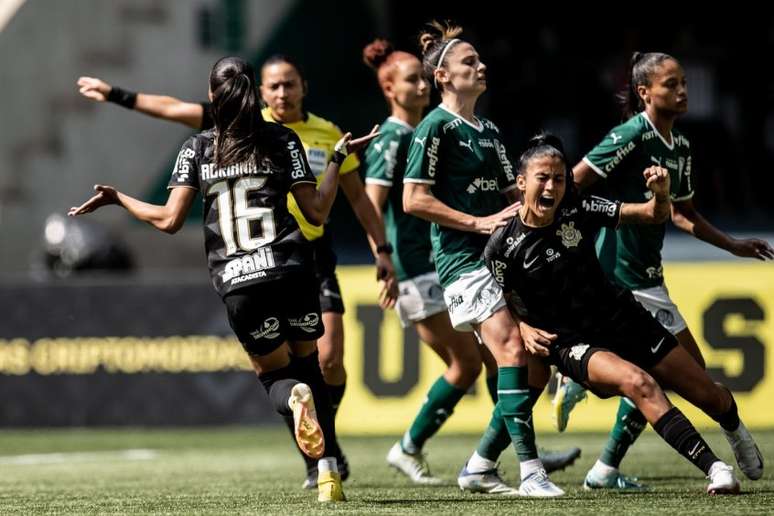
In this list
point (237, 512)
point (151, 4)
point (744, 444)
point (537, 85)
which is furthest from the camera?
point (151, 4)

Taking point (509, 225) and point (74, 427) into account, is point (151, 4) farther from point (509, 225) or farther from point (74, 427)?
point (509, 225)

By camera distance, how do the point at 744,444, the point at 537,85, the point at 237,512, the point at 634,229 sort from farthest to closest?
the point at 537,85 < the point at 634,229 < the point at 744,444 < the point at 237,512

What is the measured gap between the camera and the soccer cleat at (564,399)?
27.2 feet

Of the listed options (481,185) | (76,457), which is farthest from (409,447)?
(76,457)

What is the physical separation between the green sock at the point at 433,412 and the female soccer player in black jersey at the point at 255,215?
1.87 metres

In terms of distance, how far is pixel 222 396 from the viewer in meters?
14.0

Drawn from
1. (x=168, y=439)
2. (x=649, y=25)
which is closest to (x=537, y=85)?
(x=649, y=25)

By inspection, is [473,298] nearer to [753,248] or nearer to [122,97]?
[753,248]

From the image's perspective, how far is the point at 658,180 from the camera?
22.6 feet

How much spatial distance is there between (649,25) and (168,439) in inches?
323

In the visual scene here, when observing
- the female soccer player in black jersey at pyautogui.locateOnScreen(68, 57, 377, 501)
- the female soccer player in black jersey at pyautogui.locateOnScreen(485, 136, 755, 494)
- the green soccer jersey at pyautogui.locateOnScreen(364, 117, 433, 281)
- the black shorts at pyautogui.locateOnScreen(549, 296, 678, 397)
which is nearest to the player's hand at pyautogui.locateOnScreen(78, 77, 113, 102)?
the female soccer player in black jersey at pyautogui.locateOnScreen(68, 57, 377, 501)

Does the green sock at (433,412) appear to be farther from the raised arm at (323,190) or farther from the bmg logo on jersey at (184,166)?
the bmg logo on jersey at (184,166)

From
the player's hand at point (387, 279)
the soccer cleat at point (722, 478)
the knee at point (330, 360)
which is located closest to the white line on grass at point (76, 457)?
the knee at point (330, 360)

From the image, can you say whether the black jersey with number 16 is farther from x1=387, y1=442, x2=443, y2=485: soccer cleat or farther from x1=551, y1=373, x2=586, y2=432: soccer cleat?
x1=387, y1=442, x2=443, y2=485: soccer cleat
